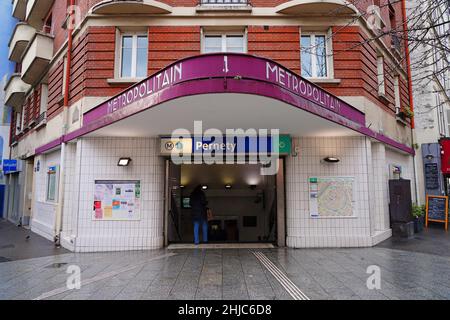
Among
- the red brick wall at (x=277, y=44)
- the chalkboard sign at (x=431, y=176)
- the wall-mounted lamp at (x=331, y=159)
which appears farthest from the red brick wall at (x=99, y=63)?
the chalkboard sign at (x=431, y=176)

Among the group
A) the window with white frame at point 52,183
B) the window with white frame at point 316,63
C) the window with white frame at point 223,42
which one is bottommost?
the window with white frame at point 52,183

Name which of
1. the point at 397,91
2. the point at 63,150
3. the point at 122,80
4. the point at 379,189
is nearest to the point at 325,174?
the point at 379,189

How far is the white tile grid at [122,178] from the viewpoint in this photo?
8.39 m

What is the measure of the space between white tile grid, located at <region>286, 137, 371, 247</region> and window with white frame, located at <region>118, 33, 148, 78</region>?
5.18 metres

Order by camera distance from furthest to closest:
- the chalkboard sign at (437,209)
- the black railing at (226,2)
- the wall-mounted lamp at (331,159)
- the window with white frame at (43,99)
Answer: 1. the window with white frame at (43,99)
2. the chalkboard sign at (437,209)
3. the black railing at (226,2)
4. the wall-mounted lamp at (331,159)

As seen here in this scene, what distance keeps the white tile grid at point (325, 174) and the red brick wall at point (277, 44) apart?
2437 millimetres

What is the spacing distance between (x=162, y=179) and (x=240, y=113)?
333 centimetres

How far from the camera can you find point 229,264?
6738 mm

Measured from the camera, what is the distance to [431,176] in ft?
45.5

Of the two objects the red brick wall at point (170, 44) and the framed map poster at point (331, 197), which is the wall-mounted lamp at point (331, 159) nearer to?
the framed map poster at point (331, 197)

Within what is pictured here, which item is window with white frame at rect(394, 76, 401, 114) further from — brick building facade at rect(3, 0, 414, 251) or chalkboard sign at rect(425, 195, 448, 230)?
chalkboard sign at rect(425, 195, 448, 230)

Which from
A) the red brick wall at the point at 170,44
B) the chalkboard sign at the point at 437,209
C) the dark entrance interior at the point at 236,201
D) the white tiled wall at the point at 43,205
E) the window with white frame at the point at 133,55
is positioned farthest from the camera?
the dark entrance interior at the point at 236,201

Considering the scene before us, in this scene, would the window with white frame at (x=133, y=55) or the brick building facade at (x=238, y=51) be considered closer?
the brick building facade at (x=238, y=51)
